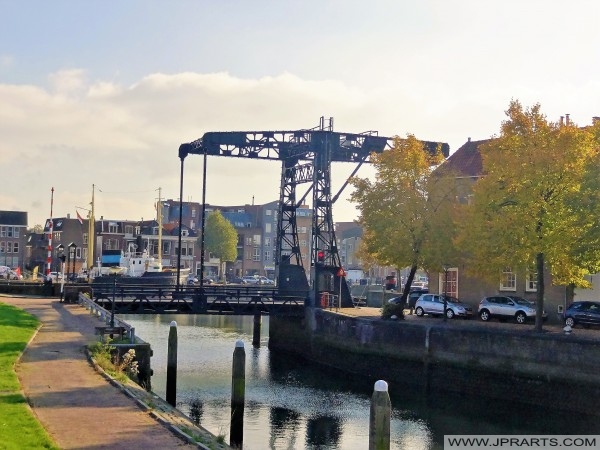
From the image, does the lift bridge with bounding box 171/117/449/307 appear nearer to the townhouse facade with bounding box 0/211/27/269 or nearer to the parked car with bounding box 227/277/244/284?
the parked car with bounding box 227/277/244/284

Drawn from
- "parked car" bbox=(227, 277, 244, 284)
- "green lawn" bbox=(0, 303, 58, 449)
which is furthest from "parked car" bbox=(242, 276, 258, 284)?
"green lawn" bbox=(0, 303, 58, 449)

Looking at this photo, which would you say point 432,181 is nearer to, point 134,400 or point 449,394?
point 449,394

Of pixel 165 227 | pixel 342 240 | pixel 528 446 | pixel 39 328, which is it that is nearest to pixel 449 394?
pixel 528 446

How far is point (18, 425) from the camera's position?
12.8m

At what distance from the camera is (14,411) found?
13.8 m

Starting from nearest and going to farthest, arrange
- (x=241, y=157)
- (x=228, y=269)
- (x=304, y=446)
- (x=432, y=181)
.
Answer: (x=304, y=446)
(x=432, y=181)
(x=241, y=157)
(x=228, y=269)

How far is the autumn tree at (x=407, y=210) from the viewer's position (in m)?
36.5

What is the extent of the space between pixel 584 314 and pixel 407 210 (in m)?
9.32

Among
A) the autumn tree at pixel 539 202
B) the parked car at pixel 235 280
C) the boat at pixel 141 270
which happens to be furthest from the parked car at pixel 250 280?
the autumn tree at pixel 539 202

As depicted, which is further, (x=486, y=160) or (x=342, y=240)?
(x=342, y=240)

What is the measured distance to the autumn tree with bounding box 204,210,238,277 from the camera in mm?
100400

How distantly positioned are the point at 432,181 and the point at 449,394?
37.7ft

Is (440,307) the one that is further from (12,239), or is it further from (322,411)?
(12,239)

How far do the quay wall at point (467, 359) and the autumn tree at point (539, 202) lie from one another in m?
2.16
